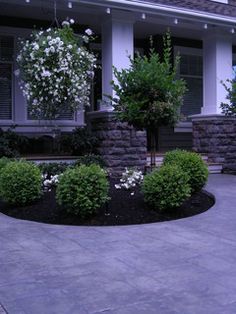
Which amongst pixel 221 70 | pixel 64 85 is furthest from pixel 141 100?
pixel 221 70

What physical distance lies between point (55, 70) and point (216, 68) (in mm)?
4885

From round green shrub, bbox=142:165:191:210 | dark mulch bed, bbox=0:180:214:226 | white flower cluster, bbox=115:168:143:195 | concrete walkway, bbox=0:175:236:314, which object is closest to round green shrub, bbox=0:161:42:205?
dark mulch bed, bbox=0:180:214:226

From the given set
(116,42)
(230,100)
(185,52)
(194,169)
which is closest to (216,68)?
(230,100)

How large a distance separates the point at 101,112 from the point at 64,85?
1410 mm

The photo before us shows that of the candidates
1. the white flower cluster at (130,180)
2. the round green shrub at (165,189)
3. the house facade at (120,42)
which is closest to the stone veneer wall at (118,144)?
the house facade at (120,42)

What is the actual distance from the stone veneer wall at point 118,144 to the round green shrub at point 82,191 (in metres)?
3.77

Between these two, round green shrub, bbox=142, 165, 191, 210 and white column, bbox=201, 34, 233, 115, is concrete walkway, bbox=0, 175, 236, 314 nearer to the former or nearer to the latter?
round green shrub, bbox=142, 165, 191, 210

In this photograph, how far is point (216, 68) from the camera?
12859 mm

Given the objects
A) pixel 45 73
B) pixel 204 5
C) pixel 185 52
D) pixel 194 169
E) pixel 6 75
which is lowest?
pixel 194 169

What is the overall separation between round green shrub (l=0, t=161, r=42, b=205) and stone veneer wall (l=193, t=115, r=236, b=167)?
20.6ft

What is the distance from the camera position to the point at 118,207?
7699 mm

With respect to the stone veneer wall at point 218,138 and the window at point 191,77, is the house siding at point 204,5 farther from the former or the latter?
the stone veneer wall at point 218,138

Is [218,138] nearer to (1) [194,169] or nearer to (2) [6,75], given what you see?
(1) [194,169]

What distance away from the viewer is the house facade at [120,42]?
11094mm
